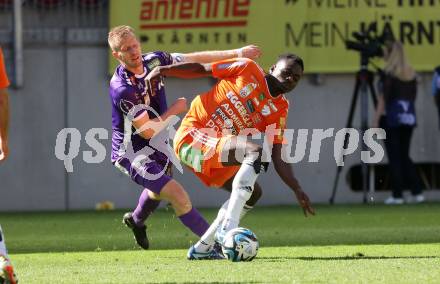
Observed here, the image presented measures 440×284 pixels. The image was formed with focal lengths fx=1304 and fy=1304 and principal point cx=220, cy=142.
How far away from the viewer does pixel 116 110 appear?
10852 mm

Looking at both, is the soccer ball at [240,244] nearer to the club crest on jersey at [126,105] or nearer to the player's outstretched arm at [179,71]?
the player's outstretched arm at [179,71]

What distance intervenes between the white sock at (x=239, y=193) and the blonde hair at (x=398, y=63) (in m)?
8.46

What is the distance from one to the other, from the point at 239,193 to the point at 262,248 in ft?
6.24

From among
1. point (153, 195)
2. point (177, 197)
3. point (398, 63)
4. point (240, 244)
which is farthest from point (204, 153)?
point (398, 63)

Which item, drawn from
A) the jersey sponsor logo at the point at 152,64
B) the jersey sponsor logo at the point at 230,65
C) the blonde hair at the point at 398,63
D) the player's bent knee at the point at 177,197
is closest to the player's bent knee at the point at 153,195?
the player's bent knee at the point at 177,197

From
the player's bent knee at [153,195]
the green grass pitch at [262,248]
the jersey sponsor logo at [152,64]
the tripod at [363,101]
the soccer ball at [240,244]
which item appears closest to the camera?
the green grass pitch at [262,248]

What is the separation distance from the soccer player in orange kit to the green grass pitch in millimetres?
683

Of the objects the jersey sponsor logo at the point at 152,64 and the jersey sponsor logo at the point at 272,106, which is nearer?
the jersey sponsor logo at the point at 272,106

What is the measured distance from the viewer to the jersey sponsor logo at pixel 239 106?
10.2m

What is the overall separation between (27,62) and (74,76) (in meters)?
0.71

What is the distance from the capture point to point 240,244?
31.3ft

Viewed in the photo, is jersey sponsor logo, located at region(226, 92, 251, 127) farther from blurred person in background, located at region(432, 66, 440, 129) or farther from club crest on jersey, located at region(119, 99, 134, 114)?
blurred person in background, located at region(432, 66, 440, 129)

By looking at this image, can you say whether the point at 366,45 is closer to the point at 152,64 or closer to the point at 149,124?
the point at 152,64

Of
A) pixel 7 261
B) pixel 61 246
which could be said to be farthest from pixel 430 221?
pixel 7 261
